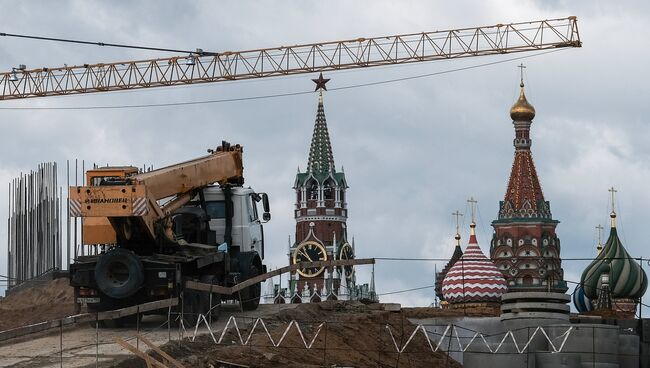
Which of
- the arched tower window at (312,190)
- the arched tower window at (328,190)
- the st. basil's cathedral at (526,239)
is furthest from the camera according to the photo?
the arched tower window at (312,190)

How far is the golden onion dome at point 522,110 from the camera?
162 metres

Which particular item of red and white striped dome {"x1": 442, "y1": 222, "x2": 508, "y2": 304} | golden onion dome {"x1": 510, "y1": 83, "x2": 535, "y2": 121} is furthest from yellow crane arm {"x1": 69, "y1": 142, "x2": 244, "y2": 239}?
golden onion dome {"x1": 510, "y1": 83, "x2": 535, "y2": 121}

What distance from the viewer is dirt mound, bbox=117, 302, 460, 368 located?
112 ft

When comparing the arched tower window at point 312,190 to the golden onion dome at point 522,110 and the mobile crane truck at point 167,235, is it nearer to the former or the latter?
the golden onion dome at point 522,110

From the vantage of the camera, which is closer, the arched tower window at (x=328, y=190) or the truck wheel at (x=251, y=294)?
the truck wheel at (x=251, y=294)

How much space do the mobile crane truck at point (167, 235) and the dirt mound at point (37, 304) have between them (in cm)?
460

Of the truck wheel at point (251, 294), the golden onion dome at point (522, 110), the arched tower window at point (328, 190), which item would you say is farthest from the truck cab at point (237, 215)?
the arched tower window at point (328, 190)

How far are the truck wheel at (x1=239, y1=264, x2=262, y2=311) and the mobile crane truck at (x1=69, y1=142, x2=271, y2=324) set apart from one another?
25 mm

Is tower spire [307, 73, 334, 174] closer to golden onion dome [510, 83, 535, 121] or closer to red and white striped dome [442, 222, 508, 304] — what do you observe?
golden onion dome [510, 83, 535, 121]

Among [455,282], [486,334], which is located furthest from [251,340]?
[455,282]

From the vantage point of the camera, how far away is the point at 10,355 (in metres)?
35.6

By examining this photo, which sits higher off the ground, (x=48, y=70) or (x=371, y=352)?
(x=48, y=70)

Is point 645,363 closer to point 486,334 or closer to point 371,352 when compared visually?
point 486,334

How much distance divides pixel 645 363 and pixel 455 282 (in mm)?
33871
